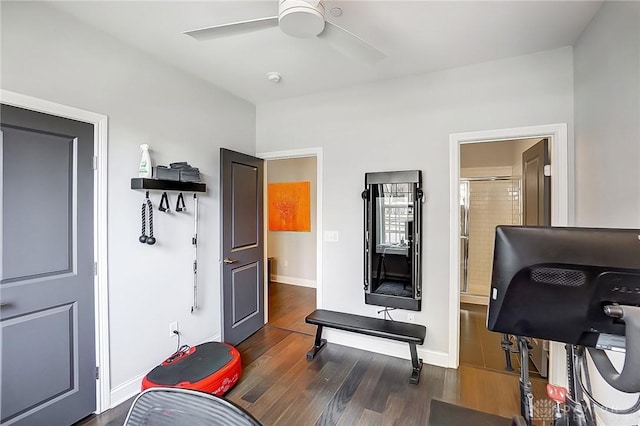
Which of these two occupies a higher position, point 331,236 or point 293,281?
point 331,236

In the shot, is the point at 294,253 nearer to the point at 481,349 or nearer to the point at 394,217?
the point at 394,217

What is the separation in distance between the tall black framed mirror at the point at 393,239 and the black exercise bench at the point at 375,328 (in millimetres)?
180

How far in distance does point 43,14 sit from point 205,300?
8.06 feet

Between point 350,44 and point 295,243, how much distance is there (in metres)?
4.16

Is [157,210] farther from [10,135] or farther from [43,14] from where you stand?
[43,14]

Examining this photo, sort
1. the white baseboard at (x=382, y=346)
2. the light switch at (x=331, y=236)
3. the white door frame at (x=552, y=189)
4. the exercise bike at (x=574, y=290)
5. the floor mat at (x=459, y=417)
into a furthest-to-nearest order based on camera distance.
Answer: the light switch at (x=331, y=236)
the white baseboard at (x=382, y=346)
the white door frame at (x=552, y=189)
the floor mat at (x=459, y=417)
the exercise bike at (x=574, y=290)

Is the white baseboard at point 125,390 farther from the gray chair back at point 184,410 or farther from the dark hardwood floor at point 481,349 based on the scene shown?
the dark hardwood floor at point 481,349

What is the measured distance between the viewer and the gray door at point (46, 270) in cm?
169

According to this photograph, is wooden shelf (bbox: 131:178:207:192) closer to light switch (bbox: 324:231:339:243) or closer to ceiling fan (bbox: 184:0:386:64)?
ceiling fan (bbox: 184:0:386:64)

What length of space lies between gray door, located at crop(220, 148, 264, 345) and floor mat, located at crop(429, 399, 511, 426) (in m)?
2.00

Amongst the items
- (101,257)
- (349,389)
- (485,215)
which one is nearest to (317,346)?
(349,389)

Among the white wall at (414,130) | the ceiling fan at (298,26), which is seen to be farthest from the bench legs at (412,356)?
the ceiling fan at (298,26)

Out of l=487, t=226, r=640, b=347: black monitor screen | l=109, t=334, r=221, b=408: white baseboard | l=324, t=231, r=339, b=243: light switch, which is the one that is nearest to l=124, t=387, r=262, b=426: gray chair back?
l=487, t=226, r=640, b=347: black monitor screen

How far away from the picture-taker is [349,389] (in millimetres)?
2402
